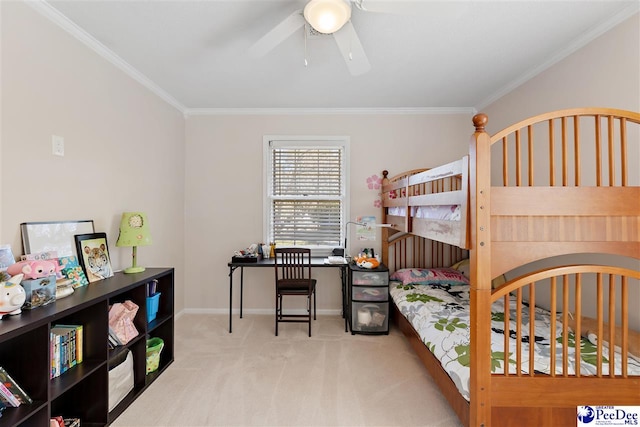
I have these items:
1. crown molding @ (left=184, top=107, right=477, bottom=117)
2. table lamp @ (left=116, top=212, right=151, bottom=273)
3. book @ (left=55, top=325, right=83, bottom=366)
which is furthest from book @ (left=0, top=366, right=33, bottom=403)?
crown molding @ (left=184, top=107, right=477, bottom=117)

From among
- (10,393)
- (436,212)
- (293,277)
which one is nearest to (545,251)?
(436,212)

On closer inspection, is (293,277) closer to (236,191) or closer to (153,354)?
(236,191)

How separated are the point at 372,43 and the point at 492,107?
1818mm

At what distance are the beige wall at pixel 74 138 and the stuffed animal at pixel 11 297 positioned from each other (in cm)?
41

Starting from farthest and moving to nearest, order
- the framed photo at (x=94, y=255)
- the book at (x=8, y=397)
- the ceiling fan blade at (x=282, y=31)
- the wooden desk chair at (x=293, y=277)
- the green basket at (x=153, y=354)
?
the wooden desk chair at (x=293, y=277) < the green basket at (x=153, y=354) < the framed photo at (x=94, y=255) < the ceiling fan blade at (x=282, y=31) < the book at (x=8, y=397)

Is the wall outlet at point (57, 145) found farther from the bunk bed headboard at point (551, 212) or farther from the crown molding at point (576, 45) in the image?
the crown molding at point (576, 45)

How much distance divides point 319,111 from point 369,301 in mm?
2247

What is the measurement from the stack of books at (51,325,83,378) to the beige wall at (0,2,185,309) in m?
0.54

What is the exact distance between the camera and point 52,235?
1894 mm

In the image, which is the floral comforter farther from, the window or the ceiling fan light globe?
the ceiling fan light globe

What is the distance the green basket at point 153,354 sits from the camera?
2.29 m

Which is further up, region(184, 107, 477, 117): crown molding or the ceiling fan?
region(184, 107, 477, 117): crown molding

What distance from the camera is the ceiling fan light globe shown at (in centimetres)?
154

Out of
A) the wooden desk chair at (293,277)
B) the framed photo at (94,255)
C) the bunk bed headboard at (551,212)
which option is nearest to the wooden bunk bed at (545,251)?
the bunk bed headboard at (551,212)
